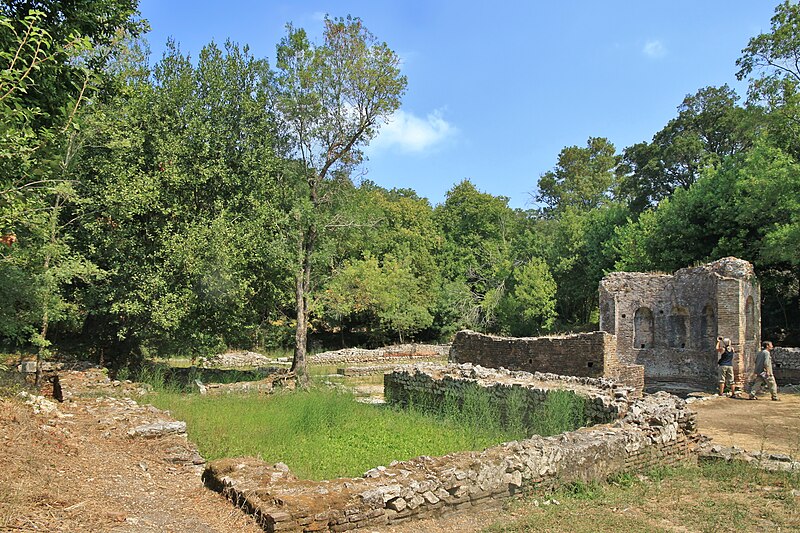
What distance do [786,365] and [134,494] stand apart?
2289cm

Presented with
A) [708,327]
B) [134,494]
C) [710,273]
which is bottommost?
[134,494]

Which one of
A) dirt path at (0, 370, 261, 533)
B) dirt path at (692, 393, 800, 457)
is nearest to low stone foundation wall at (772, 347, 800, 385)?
dirt path at (692, 393, 800, 457)

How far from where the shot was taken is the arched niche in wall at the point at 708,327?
72.2 ft

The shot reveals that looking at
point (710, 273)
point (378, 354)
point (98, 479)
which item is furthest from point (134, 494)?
point (378, 354)

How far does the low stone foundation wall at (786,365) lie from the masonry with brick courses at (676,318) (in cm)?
102

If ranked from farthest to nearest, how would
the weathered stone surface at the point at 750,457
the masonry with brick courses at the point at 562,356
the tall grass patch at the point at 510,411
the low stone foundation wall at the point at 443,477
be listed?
1. the masonry with brick courses at the point at 562,356
2. the tall grass patch at the point at 510,411
3. the weathered stone surface at the point at 750,457
4. the low stone foundation wall at the point at 443,477

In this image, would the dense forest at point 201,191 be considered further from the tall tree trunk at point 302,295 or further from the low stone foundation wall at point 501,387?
the low stone foundation wall at point 501,387

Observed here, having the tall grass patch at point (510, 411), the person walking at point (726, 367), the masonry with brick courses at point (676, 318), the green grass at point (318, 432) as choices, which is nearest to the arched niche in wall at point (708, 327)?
the masonry with brick courses at point (676, 318)

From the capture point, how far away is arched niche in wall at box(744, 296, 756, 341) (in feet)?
68.5

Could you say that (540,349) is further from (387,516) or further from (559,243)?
(559,243)

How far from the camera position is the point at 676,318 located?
23.9 meters

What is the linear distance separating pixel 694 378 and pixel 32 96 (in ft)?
76.6

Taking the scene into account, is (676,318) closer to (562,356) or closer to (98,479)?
(562,356)

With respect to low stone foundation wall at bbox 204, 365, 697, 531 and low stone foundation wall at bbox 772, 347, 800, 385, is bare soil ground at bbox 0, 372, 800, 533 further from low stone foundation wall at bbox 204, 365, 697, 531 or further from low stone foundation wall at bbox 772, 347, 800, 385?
low stone foundation wall at bbox 772, 347, 800, 385
